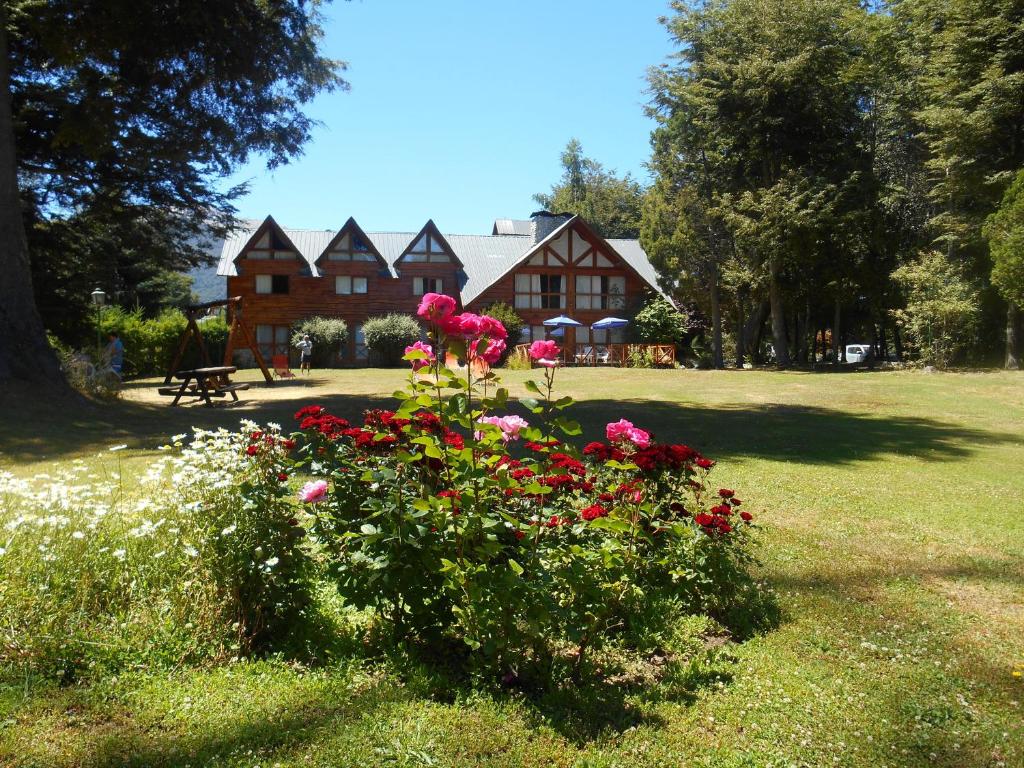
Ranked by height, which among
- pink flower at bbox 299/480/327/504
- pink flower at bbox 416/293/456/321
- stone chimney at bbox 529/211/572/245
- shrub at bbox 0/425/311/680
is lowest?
shrub at bbox 0/425/311/680

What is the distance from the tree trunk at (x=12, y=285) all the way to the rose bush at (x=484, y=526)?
477 inches

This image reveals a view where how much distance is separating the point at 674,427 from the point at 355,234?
35.7m

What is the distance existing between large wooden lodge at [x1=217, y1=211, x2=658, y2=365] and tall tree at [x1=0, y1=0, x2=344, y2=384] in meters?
26.3

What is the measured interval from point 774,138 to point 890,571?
3450cm

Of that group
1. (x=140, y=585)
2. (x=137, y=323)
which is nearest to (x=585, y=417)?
(x=140, y=585)

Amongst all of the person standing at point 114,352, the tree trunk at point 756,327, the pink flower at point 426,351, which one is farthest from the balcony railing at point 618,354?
the pink flower at point 426,351

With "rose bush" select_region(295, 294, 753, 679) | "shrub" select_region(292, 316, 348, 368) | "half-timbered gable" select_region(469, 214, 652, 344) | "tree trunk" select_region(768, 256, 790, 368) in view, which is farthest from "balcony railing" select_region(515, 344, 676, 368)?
"rose bush" select_region(295, 294, 753, 679)

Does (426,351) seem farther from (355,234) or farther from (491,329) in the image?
(355,234)

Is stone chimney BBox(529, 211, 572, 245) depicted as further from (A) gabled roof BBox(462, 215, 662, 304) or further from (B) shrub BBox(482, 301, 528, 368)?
(B) shrub BBox(482, 301, 528, 368)

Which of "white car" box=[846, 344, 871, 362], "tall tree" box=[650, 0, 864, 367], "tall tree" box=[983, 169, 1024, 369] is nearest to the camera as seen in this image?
"tall tree" box=[983, 169, 1024, 369]

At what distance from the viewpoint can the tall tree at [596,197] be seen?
68938mm

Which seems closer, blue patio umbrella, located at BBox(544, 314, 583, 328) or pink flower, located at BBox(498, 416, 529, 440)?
pink flower, located at BBox(498, 416, 529, 440)

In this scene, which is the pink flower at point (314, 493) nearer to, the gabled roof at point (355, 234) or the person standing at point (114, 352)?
the person standing at point (114, 352)

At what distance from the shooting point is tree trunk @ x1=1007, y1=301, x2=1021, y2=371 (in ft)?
94.1
